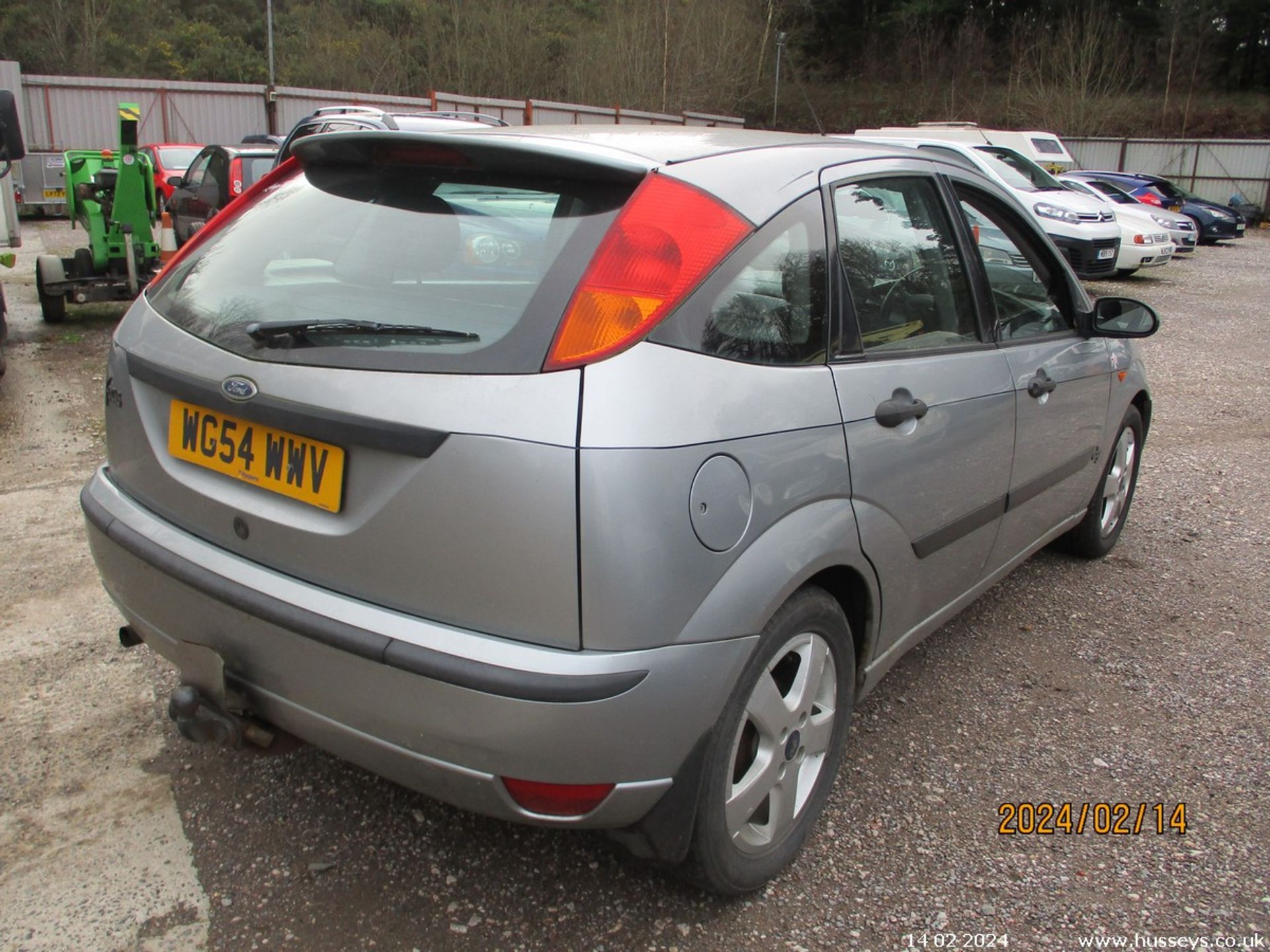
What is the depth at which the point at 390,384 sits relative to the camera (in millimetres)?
1850

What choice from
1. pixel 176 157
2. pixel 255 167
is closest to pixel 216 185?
pixel 255 167

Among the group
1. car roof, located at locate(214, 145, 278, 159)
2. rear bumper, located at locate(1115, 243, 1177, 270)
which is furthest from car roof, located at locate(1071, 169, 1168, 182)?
car roof, located at locate(214, 145, 278, 159)

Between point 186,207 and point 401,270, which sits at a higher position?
point 401,270

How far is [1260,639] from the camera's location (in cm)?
373

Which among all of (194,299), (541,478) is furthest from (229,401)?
(541,478)

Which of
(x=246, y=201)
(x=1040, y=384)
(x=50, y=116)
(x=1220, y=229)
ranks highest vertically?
(x=50, y=116)

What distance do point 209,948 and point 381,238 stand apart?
1.52 metres

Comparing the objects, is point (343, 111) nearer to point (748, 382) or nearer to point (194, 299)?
point (194, 299)

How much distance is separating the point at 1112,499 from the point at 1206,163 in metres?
33.7

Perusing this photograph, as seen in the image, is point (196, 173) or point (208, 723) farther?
point (196, 173)

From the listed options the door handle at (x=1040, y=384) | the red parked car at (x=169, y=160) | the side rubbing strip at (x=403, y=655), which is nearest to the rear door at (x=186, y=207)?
the red parked car at (x=169, y=160)

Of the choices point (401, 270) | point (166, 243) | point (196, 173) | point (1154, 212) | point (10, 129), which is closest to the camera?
point (401, 270)

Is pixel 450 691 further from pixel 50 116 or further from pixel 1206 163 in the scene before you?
pixel 1206 163

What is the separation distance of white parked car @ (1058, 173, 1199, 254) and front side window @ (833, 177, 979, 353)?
14766 mm
